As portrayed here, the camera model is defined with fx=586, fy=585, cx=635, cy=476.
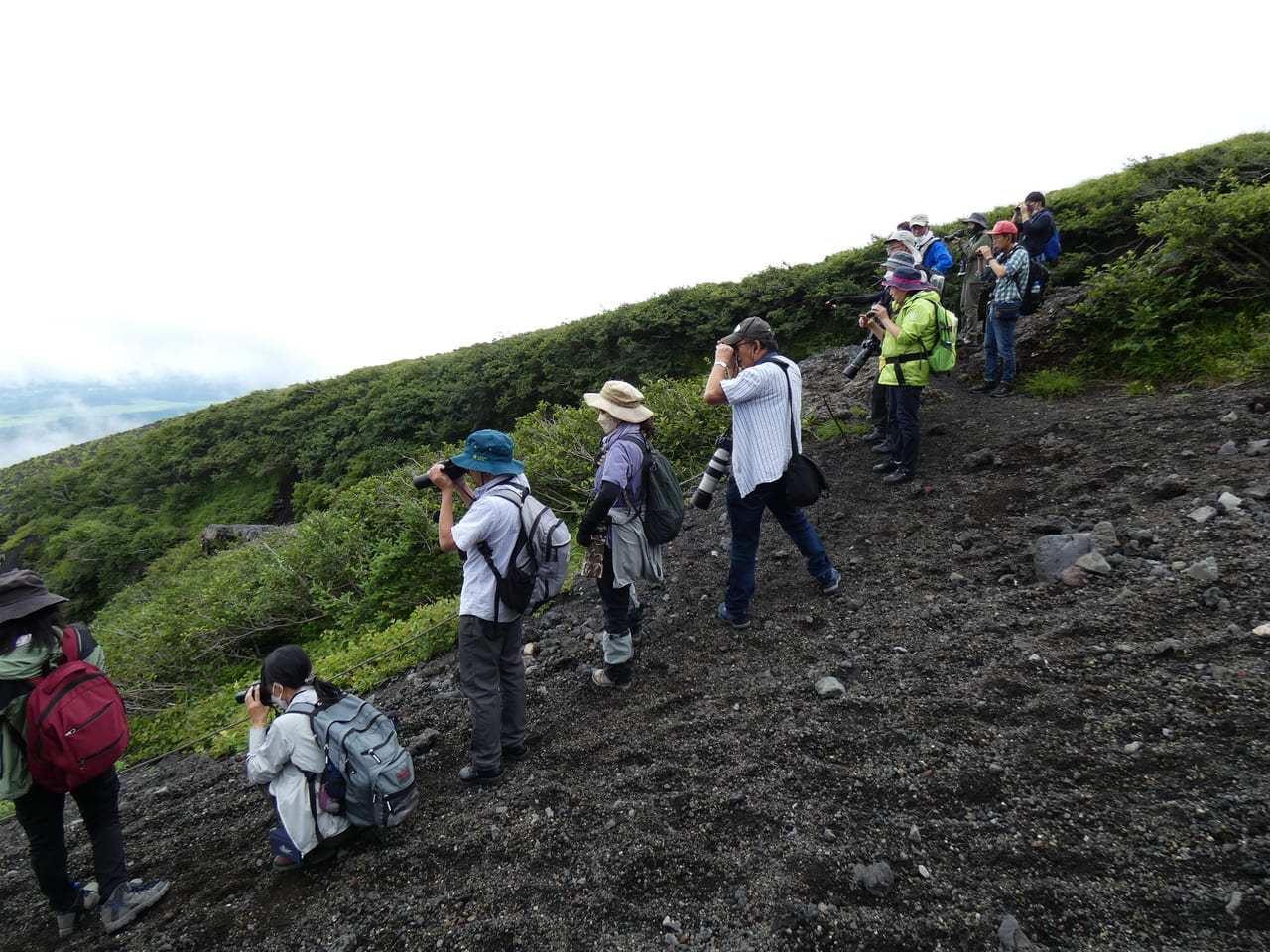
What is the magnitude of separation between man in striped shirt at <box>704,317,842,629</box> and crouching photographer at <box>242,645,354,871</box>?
2779mm

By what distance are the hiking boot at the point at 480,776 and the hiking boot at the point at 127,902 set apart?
162 centimetres

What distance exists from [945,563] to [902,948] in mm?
3116

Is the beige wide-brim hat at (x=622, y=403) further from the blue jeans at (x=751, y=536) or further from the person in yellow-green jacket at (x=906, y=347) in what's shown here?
the person in yellow-green jacket at (x=906, y=347)

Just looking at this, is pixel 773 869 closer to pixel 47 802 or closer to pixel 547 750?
pixel 547 750

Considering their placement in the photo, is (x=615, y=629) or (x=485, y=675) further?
(x=615, y=629)

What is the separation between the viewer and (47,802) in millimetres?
2947

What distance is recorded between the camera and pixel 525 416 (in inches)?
424

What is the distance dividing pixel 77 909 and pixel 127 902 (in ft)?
1.12

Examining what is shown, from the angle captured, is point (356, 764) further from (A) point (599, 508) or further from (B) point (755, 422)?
(B) point (755, 422)

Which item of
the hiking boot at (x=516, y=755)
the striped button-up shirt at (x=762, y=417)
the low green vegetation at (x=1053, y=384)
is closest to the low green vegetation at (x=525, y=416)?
the low green vegetation at (x=1053, y=384)

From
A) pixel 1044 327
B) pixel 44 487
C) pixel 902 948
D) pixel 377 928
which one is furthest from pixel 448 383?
pixel 44 487

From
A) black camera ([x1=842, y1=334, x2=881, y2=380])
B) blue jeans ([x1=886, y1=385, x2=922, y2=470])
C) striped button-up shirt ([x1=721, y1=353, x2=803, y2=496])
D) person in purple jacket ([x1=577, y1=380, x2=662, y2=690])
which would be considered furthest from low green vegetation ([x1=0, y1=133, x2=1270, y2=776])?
striped button-up shirt ([x1=721, y1=353, x2=803, y2=496])

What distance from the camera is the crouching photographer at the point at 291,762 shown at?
9.42ft

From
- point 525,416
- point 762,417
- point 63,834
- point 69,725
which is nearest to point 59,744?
point 69,725
